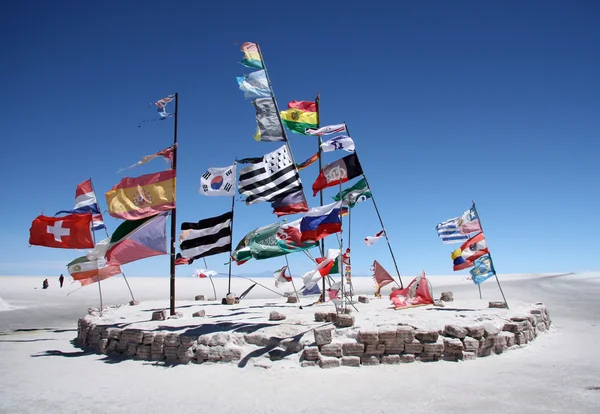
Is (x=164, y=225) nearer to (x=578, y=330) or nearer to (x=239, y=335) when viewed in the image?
(x=239, y=335)

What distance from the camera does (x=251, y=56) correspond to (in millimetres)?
13914

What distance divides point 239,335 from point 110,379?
3.31 meters

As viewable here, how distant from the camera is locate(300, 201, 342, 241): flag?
12.3 m

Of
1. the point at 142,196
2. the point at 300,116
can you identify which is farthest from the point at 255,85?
the point at 142,196

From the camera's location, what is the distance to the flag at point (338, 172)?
1438cm

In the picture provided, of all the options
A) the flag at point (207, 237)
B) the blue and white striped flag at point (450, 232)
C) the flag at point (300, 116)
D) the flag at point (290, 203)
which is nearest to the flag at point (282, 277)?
the flag at point (207, 237)

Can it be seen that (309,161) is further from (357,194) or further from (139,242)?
(139,242)

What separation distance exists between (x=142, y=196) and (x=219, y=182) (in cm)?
269

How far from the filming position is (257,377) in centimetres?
944

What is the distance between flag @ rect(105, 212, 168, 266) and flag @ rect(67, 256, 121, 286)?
3041 mm

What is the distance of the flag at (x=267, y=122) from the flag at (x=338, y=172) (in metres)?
2.20

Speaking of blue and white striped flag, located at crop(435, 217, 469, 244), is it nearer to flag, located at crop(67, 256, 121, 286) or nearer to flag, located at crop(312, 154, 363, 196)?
flag, located at crop(312, 154, 363, 196)

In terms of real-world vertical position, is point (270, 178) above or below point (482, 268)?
above

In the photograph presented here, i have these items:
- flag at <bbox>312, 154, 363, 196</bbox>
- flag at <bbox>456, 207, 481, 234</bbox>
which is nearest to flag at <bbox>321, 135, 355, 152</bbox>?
flag at <bbox>312, 154, 363, 196</bbox>
